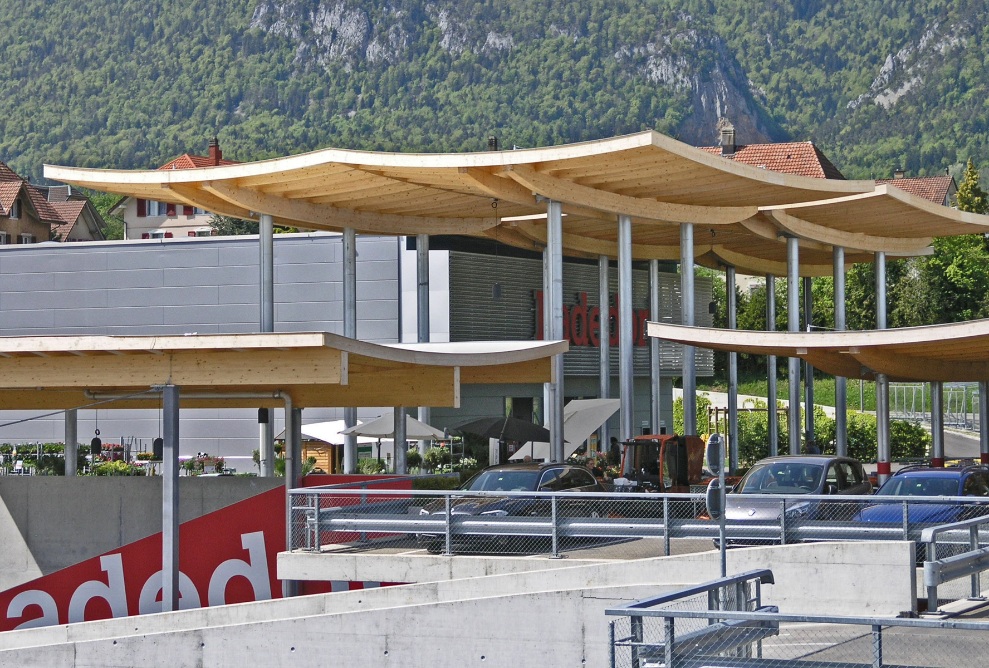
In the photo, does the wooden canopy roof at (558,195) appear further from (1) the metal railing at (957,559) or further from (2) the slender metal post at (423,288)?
(1) the metal railing at (957,559)

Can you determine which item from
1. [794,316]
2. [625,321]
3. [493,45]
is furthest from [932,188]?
[493,45]

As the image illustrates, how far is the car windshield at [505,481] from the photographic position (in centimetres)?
1997

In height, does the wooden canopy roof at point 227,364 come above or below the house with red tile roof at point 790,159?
below

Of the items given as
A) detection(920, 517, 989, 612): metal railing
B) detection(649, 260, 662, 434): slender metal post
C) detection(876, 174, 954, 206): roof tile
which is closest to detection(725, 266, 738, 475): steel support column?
detection(649, 260, 662, 434): slender metal post

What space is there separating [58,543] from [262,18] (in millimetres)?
171411

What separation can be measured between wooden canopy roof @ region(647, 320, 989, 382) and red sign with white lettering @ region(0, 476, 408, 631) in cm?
987

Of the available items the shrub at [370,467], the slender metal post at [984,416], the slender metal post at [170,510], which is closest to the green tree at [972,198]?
the slender metal post at [984,416]

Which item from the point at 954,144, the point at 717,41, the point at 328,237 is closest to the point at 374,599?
the point at 328,237

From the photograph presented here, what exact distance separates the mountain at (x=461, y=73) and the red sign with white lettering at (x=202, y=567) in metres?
135

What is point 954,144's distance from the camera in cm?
14800

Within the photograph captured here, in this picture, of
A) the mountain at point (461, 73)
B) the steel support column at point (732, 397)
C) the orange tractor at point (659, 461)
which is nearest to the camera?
the orange tractor at point (659, 461)

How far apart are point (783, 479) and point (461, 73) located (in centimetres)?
16148

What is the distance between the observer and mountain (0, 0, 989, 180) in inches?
6452

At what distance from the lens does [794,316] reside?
126 ft
